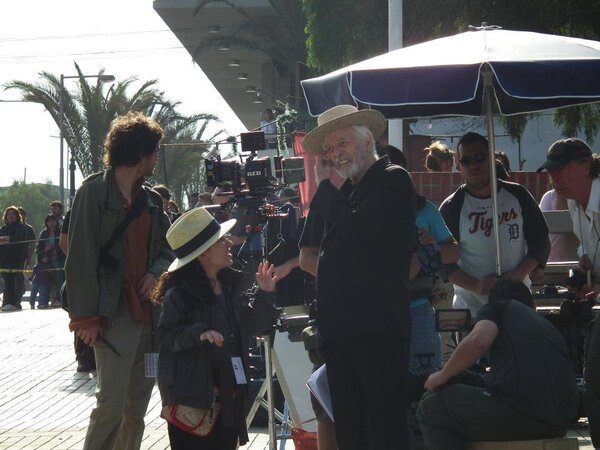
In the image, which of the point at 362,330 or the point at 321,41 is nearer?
the point at 362,330

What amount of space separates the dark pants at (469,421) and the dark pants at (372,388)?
1.19 feet

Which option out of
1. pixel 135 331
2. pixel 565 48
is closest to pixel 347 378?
pixel 135 331

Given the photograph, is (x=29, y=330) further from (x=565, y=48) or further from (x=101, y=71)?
(x=101, y=71)

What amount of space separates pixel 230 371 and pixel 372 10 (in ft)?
45.2

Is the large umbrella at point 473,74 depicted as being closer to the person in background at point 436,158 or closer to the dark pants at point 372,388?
the dark pants at point 372,388

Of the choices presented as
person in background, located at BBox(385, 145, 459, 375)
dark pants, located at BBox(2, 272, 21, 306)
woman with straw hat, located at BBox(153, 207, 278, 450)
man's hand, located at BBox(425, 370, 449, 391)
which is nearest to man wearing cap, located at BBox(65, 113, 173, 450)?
woman with straw hat, located at BBox(153, 207, 278, 450)

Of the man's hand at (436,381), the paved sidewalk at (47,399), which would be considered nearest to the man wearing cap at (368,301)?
the man's hand at (436,381)

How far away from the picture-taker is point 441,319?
621cm

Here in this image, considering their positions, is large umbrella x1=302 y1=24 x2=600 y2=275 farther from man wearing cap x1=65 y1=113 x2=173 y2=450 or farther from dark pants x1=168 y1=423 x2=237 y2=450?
dark pants x1=168 y1=423 x2=237 y2=450

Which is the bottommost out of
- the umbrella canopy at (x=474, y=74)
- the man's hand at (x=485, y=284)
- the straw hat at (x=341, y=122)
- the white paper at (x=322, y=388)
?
the white paper at (x=322, y=388)

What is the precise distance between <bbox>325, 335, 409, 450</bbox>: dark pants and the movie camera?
451 centimetres

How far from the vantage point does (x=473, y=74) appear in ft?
21.3

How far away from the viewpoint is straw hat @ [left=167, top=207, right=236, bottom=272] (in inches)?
239

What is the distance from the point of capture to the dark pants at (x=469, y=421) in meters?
5.67
